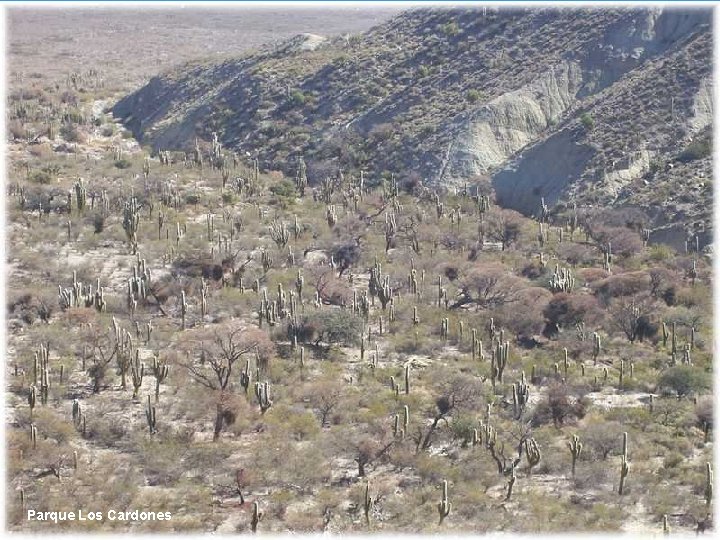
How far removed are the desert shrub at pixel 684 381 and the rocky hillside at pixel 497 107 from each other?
1552cm

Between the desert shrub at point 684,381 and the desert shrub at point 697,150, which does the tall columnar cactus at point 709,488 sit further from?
the desert shrub at point 697,150

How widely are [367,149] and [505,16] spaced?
653 inches

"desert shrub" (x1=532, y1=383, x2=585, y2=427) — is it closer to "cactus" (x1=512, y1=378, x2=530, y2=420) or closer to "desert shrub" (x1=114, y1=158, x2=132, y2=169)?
"cactus" (x1=512, y1=378, x2=530, y2=420)

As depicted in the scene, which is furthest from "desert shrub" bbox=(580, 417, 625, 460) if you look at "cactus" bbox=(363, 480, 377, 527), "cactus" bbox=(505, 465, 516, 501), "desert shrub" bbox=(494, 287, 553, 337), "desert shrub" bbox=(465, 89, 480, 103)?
"desert shrub" bbox=(465, 89, 480, 103)

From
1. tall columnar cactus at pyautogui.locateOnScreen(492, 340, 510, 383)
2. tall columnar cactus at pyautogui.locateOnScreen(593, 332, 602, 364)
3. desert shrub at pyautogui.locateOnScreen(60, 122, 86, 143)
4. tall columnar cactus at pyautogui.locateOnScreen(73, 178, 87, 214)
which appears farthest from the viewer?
desert shrub at pyautogui.locateOnScreen(60, 122, 86, 143)

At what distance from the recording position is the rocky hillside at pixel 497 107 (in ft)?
159

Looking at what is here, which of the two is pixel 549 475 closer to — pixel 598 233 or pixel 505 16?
pixel 598 233

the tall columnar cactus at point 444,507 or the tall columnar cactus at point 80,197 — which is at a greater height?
the tall columnar cactus at point 80,197

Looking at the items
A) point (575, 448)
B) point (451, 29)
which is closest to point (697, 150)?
point (451, 29)

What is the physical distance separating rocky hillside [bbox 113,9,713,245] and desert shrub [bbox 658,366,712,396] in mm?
15518

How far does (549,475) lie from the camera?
21.3 m

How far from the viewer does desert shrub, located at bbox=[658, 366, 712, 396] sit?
2600 cm

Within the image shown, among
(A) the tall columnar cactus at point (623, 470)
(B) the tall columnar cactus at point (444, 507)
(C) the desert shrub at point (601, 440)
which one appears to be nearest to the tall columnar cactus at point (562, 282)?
(C) the desert shrub at point (601, 440)

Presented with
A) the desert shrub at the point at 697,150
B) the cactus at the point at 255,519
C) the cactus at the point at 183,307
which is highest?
the desert shrub at the point at 697,150
